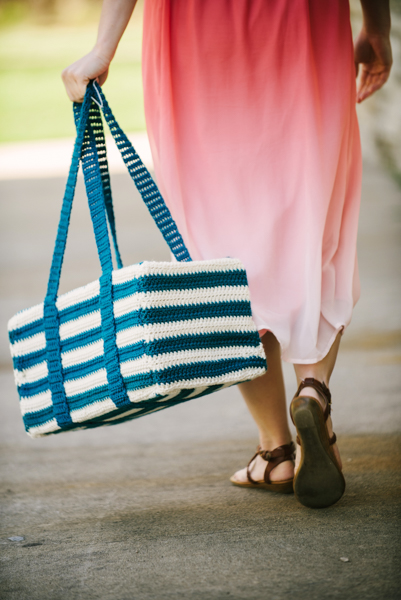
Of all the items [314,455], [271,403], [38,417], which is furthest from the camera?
[271,403]

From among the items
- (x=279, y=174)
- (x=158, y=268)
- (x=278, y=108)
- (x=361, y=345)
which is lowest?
(x=361, y=345)

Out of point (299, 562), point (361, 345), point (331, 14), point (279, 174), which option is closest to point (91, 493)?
point (299, 562)

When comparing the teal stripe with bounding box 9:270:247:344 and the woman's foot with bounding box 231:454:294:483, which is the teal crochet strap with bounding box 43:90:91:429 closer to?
the teal stripe with bounding box 9:270:247:344

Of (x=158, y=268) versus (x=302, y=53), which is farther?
(x=302, y=53)

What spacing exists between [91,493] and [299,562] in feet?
2.26

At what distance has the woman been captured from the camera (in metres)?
1.37

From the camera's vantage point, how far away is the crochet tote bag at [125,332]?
3.91ft

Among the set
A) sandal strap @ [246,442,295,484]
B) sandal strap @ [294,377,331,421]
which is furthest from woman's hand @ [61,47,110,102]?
sandal strap @ [246,442,295,484]

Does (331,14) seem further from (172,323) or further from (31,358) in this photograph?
(31,358)

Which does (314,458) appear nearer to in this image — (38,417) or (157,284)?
(157,284)

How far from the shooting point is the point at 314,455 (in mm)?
1333

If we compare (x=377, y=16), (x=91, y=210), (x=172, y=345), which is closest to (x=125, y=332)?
(x=172, y=345)

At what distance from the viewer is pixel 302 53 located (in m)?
1.38

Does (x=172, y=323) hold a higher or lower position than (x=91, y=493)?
higher
